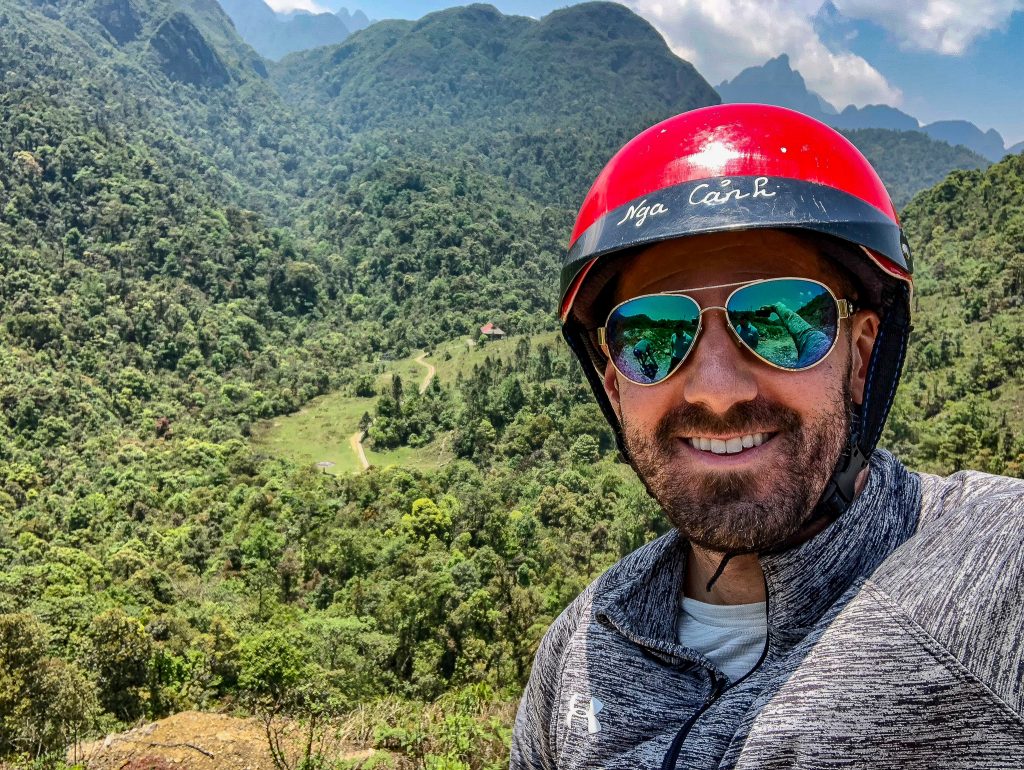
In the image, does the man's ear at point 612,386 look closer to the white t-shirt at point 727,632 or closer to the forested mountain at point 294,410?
the white t-shirt at point 727,632

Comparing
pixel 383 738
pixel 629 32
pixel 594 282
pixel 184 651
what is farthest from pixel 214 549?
pixel 629 32

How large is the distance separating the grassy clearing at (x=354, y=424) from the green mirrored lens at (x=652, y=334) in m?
37.6

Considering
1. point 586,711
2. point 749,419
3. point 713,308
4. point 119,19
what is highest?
point 119,19

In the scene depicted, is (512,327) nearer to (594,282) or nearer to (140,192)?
(140,192)

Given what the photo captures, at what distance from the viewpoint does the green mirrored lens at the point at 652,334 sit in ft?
4.45

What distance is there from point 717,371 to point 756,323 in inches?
5.0

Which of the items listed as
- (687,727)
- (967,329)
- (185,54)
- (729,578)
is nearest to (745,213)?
(729,578)

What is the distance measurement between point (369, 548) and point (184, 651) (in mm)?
8972

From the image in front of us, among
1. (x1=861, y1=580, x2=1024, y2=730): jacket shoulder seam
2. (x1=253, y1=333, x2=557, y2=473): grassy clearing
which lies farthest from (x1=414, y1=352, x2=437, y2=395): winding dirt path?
(x1=861, y1=580, x2=1024, y2=730): jacket shoulder seam

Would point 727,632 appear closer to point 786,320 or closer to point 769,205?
point 786,320

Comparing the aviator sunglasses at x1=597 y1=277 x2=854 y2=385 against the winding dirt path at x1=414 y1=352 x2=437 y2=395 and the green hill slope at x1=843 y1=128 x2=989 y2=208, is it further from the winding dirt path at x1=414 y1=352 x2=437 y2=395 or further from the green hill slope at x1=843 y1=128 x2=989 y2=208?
the green hill slope at x1=843 y1=128 x2=989 y2=208

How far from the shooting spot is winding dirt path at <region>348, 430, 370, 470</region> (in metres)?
40.3

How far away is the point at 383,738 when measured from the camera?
5.31m

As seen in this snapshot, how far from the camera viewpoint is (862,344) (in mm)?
1512
